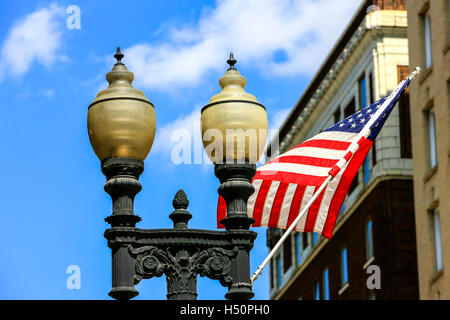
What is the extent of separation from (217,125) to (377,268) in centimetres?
3501

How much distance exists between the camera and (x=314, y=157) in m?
18.6

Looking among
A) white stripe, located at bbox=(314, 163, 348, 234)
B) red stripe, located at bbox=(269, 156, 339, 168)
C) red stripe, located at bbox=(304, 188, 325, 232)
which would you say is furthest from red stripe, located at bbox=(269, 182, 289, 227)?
white stripe, located at bbox=(314, 163, 348, 234)

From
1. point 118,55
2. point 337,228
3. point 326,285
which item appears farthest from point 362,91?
point 118,55

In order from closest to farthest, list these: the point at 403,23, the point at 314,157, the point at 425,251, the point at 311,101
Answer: the point at 314,157, the point at 425,251, the point at 403,23, the point at 311,101

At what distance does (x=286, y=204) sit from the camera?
19.1 m

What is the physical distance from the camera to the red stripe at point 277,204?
19062 mm

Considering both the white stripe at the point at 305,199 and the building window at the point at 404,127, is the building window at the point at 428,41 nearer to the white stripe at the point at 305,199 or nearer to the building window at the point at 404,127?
the building window at the point at 404,127

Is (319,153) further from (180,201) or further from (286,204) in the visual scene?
(180,201)

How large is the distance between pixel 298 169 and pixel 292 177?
171 mm

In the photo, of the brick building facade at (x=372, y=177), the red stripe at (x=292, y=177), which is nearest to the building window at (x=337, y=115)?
the brick building facade at (x=372, y=177)

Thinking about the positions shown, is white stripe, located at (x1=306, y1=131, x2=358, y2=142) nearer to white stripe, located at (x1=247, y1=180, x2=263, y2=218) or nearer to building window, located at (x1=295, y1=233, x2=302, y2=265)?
white stripe, located at (x1=247, y1=180, x2=263, y2=218)
